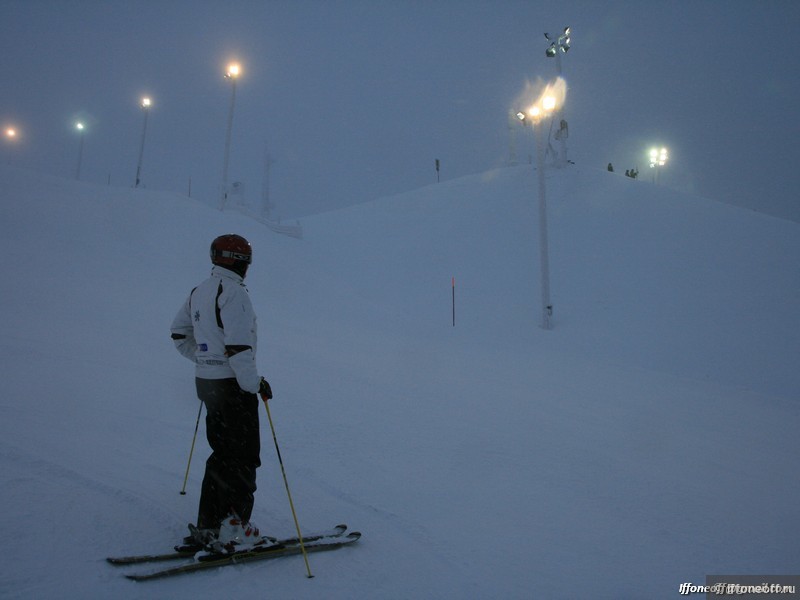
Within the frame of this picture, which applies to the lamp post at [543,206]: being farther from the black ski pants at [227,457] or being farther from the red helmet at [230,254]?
the black ski pants at [227,457]

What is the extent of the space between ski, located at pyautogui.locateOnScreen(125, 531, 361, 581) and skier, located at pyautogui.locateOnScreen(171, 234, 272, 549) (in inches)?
4.5

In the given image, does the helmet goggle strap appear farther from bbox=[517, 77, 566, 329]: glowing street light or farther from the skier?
bbox=[517, 77, 566, 329]: glowing street light

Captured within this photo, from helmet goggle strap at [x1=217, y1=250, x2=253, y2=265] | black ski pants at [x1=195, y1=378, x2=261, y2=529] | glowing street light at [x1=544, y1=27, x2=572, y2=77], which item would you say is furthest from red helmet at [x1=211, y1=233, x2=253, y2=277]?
glowing street light at [x1=544, y1=27, x2=572, y2=77]

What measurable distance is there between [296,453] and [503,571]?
2763mm

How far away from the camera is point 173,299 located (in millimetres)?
11453

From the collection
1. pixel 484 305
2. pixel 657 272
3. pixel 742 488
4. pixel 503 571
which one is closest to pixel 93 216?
pixel 484 305

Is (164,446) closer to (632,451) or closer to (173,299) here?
(632,451)

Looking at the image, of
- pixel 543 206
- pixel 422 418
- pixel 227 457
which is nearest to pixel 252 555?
pixel 227 457

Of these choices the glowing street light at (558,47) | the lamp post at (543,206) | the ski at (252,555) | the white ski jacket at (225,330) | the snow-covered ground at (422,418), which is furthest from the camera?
the glowing street light at (558,47)

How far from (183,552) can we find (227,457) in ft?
2.18

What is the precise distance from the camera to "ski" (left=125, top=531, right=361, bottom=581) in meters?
2.77

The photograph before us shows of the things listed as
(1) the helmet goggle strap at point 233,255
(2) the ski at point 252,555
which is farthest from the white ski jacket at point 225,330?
(2) the ski at point 252,555

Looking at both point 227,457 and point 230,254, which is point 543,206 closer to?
point 230,254

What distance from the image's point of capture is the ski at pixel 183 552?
2.86m
